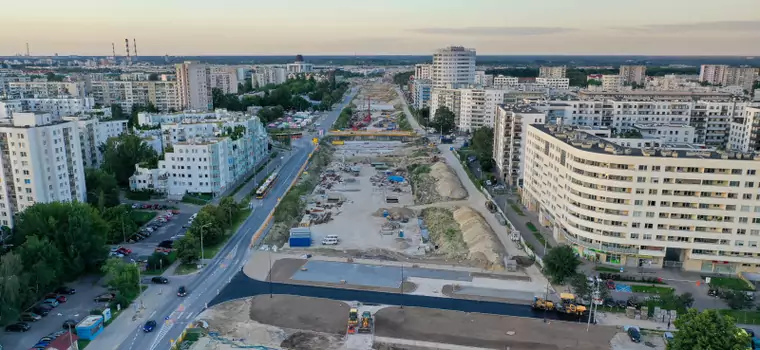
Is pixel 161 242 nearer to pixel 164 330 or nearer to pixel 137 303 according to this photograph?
pixel 137 303

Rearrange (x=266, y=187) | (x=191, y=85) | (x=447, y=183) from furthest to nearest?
1. (x=191, y=85)
2. (x=447, y=183)
3. (x=266, y=187)

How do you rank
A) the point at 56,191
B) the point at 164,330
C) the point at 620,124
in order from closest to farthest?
the point at 164,330 < the point at 56,191 < the point at 620,124

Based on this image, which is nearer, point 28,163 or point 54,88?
point 28,163

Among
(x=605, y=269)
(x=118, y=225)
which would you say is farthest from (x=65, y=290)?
(x=605, y=269)

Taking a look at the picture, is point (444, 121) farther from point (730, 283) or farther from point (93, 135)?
point (730, 283)

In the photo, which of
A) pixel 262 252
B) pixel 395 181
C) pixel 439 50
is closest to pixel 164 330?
pixel 262 252

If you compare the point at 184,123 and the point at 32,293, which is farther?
the point at 184,123
